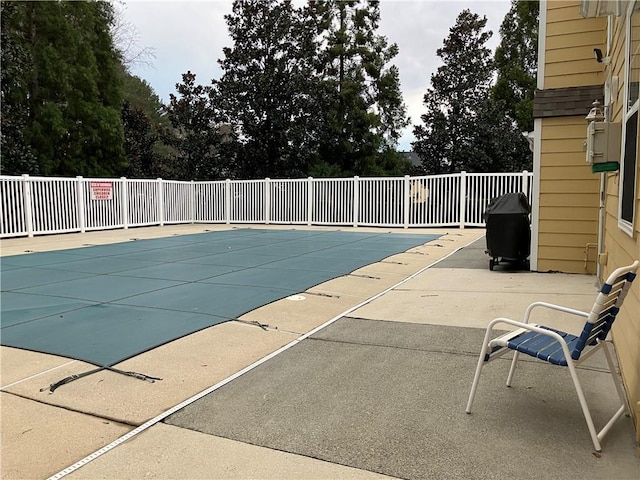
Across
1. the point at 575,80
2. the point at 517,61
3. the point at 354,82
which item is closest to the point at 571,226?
the point at 575,80

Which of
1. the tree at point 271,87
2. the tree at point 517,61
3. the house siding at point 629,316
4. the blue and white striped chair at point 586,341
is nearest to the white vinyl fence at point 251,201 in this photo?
the tree at point 271,87

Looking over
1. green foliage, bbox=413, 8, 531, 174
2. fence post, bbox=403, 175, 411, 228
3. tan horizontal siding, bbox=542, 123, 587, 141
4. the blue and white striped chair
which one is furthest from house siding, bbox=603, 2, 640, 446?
green foliage, bbox=413, 8, 531, 174

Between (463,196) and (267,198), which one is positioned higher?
(463,196)

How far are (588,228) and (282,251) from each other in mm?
5464

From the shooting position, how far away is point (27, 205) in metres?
13.0

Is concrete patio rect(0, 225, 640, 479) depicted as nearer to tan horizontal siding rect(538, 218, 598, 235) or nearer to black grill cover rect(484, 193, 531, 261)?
tan horizontal siding rect(538, 218, 598, 235)

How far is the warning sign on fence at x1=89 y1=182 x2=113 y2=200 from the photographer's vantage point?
1488cm

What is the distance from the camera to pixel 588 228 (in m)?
6.59

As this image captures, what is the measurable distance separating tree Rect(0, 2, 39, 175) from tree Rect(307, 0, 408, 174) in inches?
452

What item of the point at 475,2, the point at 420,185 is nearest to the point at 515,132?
the point at 475,2

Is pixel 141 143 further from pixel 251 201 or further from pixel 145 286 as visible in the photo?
pixel 145 286

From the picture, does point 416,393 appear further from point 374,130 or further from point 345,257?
point 374,130

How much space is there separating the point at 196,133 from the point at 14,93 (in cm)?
728

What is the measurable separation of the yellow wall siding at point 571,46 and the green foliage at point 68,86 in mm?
17329
